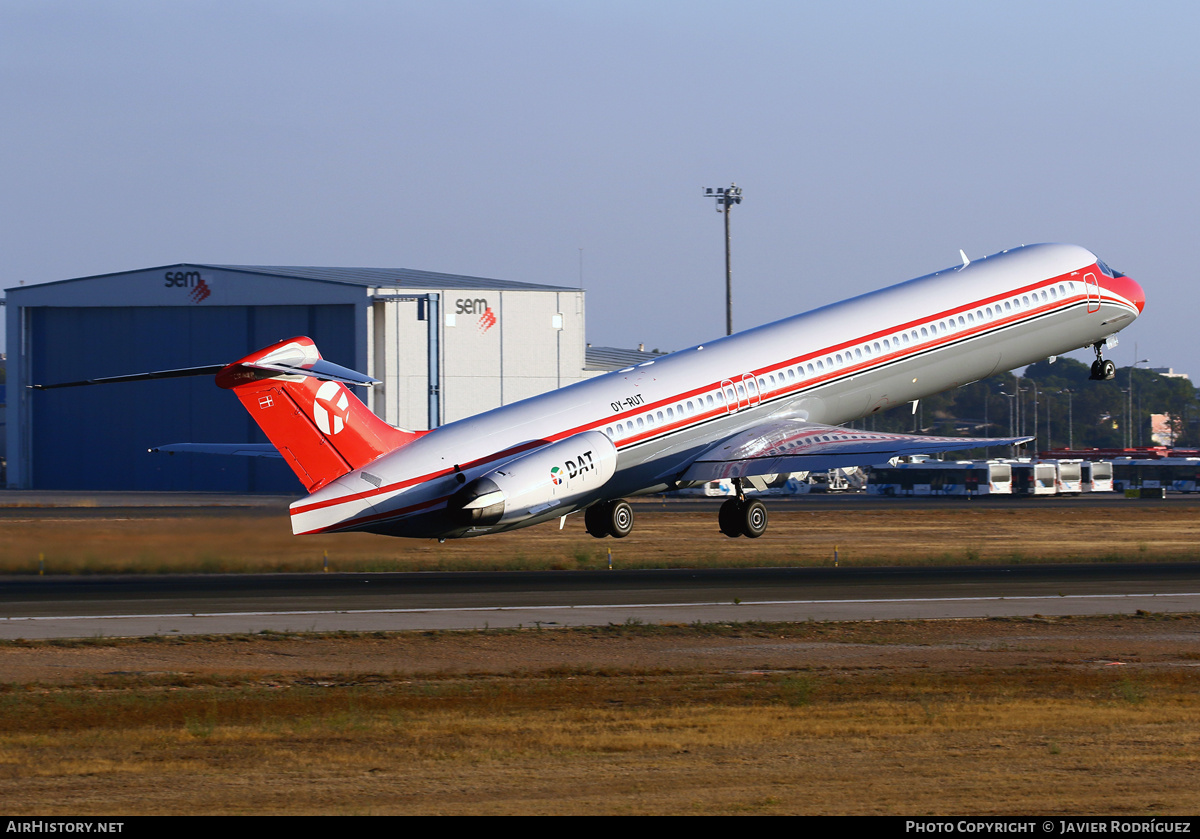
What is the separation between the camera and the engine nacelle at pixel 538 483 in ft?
103

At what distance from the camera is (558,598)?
36.6 m

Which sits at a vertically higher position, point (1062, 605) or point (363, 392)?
point (363, 392)

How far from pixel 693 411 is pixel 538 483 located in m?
5.46

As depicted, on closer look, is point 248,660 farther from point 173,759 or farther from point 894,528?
point 894,528

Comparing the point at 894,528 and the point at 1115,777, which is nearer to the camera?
the point at 1115,777

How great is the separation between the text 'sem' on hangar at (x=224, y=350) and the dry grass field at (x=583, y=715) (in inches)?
2031

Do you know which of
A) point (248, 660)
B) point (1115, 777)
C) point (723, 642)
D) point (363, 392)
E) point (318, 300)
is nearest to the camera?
point (1115, 777)

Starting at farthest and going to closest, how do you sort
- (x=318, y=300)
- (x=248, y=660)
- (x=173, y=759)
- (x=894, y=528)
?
(x=318, y=300)
(x=894, y=528)
(x=248, y=660)
(x=173, y=759)

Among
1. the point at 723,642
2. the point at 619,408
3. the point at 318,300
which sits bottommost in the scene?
the point at 723,642

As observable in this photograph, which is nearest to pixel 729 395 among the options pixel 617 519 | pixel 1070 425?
pixel 617 519

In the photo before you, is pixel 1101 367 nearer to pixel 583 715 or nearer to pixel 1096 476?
pixel 583 715

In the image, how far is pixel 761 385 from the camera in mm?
36875
